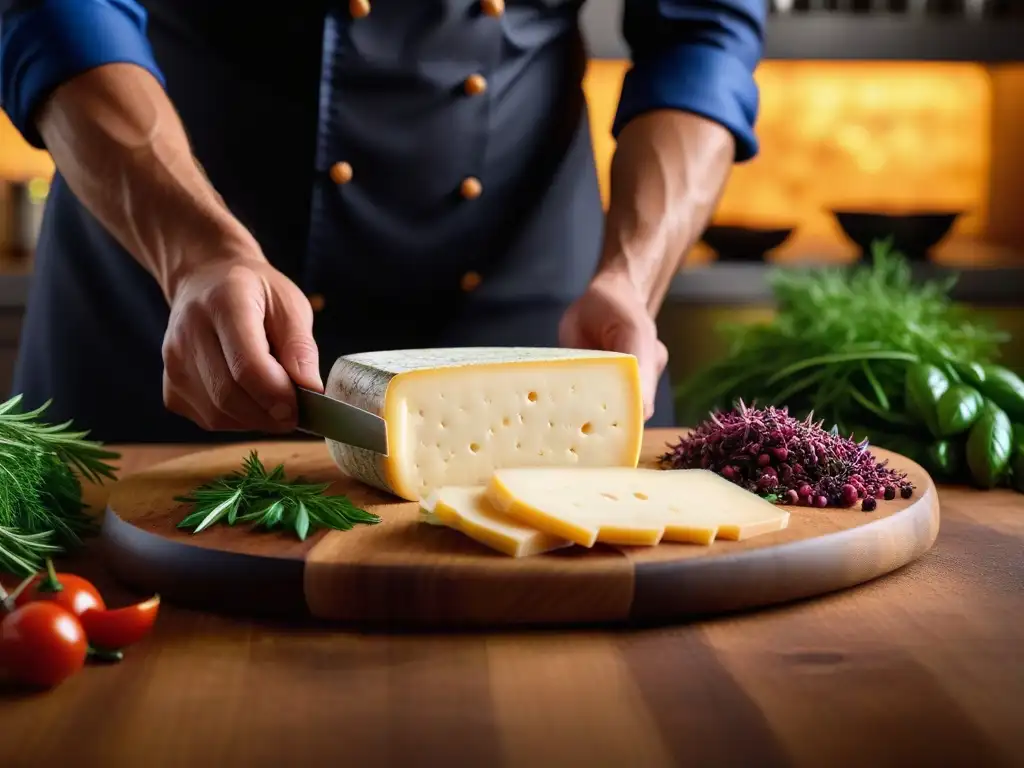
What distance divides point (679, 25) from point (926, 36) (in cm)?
192

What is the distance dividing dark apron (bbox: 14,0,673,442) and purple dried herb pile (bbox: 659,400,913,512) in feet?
2.02

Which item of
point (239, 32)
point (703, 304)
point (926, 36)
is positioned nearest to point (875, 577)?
point (239, 32)

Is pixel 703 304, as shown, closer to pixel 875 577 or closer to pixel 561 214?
pixel 561 214

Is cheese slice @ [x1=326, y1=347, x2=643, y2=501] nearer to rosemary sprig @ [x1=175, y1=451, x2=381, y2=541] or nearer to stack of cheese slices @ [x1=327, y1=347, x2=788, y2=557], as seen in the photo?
stack of cheese slices @ [x1=327, y1=347, x2=788, y2=557]

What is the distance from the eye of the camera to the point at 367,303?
6.79 feet

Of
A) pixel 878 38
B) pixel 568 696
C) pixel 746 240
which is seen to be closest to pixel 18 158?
pixel 746 240

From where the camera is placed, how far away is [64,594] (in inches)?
40.8

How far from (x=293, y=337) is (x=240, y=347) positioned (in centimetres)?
9

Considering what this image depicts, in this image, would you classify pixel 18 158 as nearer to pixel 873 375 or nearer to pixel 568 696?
pixel 873 375

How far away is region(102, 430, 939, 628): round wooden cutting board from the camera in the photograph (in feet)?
3.77

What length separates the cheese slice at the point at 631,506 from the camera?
1214 mm

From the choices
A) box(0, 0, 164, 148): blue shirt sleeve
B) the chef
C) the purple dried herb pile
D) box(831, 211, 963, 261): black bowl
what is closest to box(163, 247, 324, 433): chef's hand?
the chef

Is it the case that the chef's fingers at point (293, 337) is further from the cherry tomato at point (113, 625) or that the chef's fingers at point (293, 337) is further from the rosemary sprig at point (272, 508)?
the cherry tomato at point (113, 625)

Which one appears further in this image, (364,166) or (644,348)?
(364,166)
